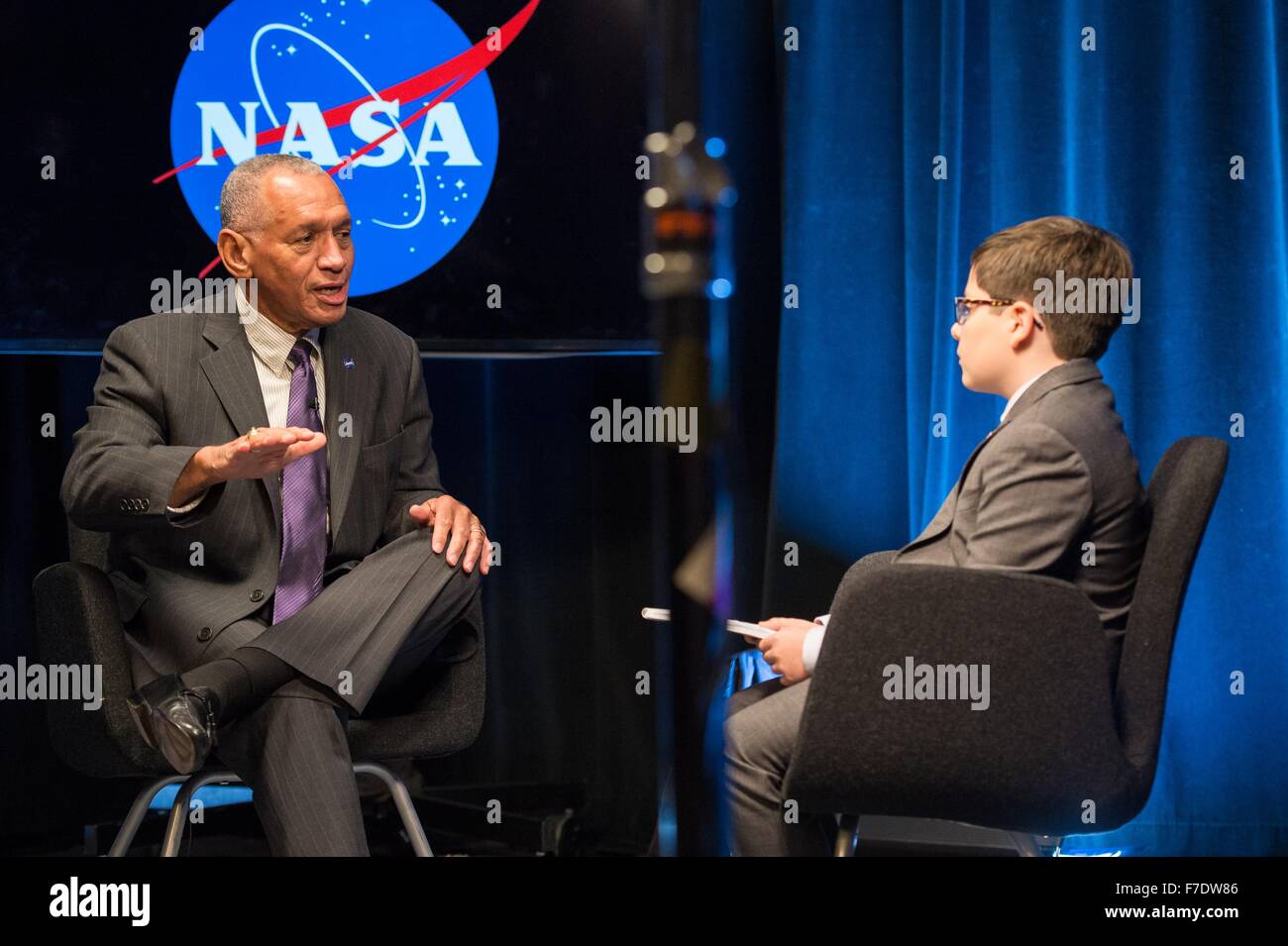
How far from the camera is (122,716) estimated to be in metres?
2.44

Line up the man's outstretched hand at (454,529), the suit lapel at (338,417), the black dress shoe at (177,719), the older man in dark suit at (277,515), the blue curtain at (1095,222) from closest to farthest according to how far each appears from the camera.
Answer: the black dress shoe at (177,719) → the older man in dark suit at (277,515) → the man's outstretched hand at (454,529) → the suit lapel at (338,417) → the blue curtain at (1095,222)

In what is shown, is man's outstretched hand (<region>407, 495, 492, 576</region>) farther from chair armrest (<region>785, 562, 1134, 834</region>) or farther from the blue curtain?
the blue curtain

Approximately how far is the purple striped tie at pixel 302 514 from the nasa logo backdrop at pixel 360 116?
0.90 m

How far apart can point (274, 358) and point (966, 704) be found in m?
1.47

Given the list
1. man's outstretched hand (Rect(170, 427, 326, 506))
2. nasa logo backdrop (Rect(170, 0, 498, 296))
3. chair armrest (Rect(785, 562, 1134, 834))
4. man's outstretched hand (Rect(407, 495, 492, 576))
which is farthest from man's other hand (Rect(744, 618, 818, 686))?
nasa logo backdrop (Rect(170, 0, 498, 296))

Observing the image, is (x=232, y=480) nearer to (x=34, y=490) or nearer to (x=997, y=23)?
(x=34, y=490)

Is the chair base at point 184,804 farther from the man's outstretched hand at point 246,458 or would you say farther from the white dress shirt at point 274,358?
the white dress shirt at point 274,358

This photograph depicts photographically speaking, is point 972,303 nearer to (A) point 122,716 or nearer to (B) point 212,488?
(B) point 212,488

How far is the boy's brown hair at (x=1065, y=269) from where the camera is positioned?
2467 millimetres

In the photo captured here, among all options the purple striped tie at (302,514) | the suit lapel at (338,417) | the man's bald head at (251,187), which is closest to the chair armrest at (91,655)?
the purple striped tie at (302,514)

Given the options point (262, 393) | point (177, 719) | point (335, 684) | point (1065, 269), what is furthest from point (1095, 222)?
point (177, 719)

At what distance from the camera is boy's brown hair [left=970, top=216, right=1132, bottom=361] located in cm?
247
